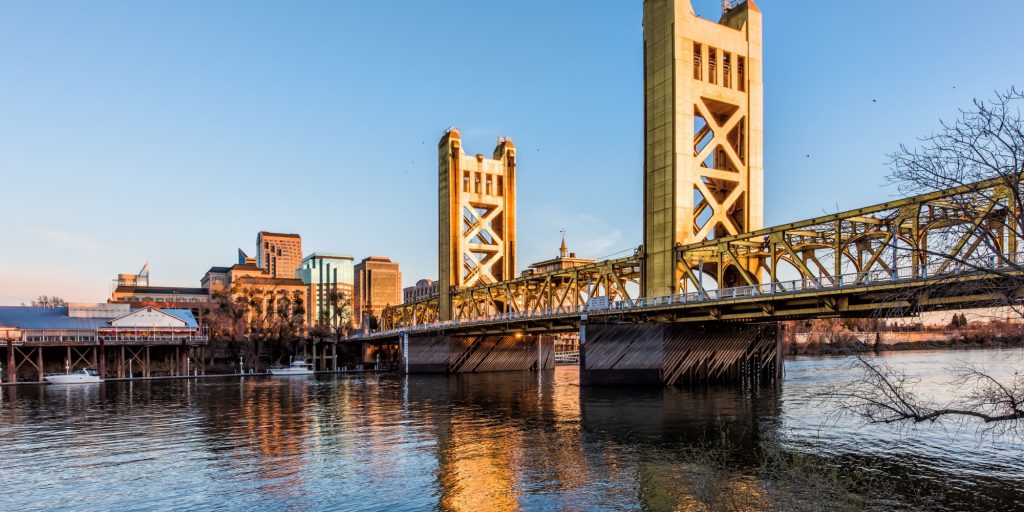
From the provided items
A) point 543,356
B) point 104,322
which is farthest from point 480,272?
point 104,322

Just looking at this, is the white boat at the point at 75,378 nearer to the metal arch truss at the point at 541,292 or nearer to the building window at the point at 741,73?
the metal arch truss at the point at 541,292

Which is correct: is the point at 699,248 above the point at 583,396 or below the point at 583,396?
above

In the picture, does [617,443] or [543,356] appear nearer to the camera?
[617,443]

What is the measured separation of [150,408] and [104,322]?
155 ft

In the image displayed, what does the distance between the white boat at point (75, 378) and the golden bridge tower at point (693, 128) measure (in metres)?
61.4

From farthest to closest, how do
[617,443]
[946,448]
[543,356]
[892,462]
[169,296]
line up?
[169,296] < [543,356] < [617,443] < [946,448] < [892,462]

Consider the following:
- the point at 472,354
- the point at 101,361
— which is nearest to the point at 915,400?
the point at 472,354

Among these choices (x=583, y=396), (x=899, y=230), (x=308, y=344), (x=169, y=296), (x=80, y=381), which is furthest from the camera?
(x=169, y=296)

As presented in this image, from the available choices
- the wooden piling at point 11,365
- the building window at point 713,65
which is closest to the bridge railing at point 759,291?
the building window at point 713,65

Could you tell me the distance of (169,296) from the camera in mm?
190125

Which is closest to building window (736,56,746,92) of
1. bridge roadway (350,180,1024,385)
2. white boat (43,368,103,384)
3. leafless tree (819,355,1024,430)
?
bridge roadway (350,180,1024,385)

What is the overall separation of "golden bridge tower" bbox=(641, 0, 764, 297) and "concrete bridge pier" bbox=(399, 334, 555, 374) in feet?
127

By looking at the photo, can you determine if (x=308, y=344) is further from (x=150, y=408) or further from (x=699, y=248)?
(x=699, y=248)

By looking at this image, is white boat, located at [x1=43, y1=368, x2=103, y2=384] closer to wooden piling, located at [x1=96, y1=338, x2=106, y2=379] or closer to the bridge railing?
wooden piling, located at [x1=96, y1=338, x2=106, y2=379]
